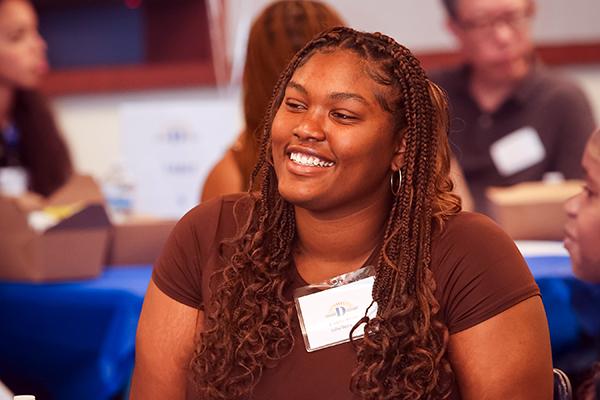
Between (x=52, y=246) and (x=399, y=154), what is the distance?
4.08 feet

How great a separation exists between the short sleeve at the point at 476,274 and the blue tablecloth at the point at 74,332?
77 cm

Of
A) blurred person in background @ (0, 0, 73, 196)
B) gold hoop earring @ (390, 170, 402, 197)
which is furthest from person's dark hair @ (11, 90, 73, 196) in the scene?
gold hoop earring @ (390, 170, 402, 197)

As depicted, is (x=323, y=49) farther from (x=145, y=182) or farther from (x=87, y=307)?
(x=145, y=182)

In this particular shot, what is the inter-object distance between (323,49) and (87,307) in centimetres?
118

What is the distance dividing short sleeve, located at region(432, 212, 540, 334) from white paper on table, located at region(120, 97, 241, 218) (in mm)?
1972

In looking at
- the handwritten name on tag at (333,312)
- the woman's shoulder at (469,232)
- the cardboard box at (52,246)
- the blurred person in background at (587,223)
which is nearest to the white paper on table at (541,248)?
the blurred person in background at (587,223)

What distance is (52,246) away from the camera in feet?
8.70

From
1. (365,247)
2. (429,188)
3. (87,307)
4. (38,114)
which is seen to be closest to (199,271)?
(365,247)

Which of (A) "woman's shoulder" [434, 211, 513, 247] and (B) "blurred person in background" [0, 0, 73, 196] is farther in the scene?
(B) "blurred person in background" [0, 0, 73, 196]

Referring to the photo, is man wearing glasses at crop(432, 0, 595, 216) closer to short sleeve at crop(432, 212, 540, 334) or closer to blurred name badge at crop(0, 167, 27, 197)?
blurred name badge at crop(0, 167, 27, 197)

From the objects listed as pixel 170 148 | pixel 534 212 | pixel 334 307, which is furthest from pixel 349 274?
pixel 170 148

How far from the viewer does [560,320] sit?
89.8 inches

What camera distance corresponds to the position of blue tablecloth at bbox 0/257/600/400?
2.58 m

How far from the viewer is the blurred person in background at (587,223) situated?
2143 mm
